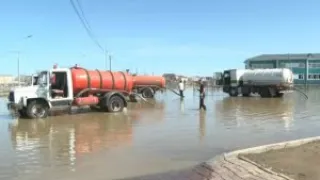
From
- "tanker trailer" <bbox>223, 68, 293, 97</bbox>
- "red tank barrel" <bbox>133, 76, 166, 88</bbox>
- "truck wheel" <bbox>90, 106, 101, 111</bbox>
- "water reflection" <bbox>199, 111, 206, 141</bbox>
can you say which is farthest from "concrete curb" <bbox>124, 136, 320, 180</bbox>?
"tanker trailer" <bbox>223, 68, 293, 97</bbox>

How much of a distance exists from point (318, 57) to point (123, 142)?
100189 millimetres

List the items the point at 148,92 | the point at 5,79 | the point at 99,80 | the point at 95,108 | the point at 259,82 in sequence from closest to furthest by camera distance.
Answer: the point at 99,80 < the point at 95,108 < the point at 148,92 < the point at 259,82 < the point at 5,79

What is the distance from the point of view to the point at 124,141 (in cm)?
1398

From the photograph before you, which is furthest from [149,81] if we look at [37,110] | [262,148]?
[262,148]

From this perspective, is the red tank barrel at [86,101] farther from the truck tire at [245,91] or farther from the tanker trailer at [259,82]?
the truck tire at [245,91]

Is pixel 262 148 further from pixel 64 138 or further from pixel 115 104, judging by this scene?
pixel 115 104

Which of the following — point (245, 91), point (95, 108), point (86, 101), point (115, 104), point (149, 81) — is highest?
point (149, 81)

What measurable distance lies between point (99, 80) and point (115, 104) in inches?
59.9

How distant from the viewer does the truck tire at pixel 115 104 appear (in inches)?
978

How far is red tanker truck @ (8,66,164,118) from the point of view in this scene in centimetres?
2189

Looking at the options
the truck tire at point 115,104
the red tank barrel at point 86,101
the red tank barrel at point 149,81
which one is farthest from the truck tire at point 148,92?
the red tank barrel at point 86,101

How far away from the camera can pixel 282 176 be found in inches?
323

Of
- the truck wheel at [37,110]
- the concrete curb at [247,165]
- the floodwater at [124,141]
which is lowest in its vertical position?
the floodwater at [124,141]

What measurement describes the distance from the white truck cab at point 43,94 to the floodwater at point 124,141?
0.73 meters
